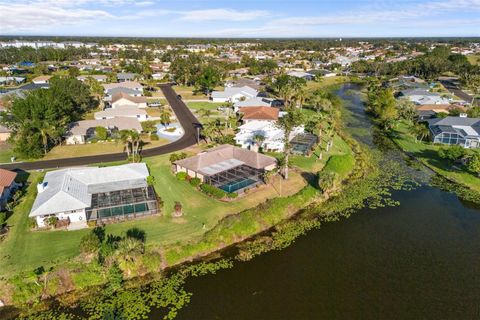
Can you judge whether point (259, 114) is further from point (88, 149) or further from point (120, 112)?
point (88, 149)

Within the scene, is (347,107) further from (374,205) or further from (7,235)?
(7,235)

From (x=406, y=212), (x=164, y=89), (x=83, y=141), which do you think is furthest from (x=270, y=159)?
(x=164, y=89)

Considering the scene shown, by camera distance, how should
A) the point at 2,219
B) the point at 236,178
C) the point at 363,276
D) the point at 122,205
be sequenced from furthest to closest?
1. the point at 236,178
2. the point at 122,205
3. the point at 2,219
4. the point at 363,276

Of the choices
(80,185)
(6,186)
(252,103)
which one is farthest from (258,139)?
(6,186)

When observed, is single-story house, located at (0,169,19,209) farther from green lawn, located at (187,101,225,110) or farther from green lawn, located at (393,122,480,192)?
green lawn, located at (393,122,480,192)

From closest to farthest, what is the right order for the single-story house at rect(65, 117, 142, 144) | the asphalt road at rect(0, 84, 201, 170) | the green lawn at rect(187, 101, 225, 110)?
the asphalt road at rect(0, 84, 201, 170)
the single-story house at rect(65, 117, 142, 144)
the green lawn at rect(187, 101, 225, 110)

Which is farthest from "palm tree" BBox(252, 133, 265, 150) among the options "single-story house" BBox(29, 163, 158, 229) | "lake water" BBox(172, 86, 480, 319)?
"lake water" BBox(172, 86, 480, 319)
